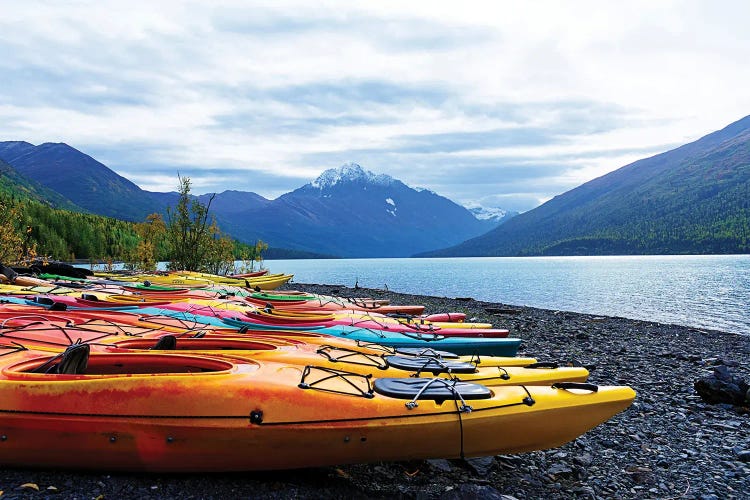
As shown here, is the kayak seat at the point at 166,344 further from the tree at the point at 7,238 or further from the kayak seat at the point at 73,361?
the tree at the point at 7,238

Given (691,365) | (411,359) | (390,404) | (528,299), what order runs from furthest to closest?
1. (528,299)
2. (691,365)
3. (411,359)
4. (390,404)

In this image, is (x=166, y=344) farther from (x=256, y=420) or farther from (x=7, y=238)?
(x=7, y=238)

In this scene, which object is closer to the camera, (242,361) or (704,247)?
(242,361)

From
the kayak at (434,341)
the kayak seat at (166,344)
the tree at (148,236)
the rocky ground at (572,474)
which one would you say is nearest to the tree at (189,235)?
the tree at (148,236)

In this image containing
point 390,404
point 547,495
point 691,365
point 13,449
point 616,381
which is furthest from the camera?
point 691,365

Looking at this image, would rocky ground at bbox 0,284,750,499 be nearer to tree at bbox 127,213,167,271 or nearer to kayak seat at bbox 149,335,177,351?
kayak seat at bbox 149,335,177,351

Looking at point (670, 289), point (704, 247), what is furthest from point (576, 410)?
point (704, 247)

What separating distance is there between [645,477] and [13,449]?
240 inches

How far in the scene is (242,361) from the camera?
17.8ft

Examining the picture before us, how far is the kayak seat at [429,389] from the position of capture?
184 inches

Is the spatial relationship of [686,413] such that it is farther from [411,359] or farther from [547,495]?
[411,359]

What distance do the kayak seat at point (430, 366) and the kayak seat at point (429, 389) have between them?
0.71m

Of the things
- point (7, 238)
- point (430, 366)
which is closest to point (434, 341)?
point (430, 366)

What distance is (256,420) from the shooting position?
169 inches
